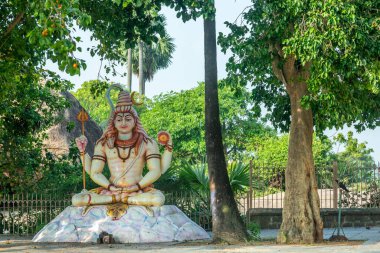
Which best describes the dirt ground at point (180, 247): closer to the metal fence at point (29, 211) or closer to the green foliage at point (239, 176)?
the metal fence at point (29, 211)

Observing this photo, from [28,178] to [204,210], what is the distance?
582 centimetres

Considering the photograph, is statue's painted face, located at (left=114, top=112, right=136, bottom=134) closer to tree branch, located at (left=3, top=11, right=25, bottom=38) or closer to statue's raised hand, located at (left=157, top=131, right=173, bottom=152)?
statue's raised hand, located at (left=157, top=131, right=173, bottom=152)

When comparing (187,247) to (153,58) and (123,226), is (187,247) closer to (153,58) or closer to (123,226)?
(123,226)

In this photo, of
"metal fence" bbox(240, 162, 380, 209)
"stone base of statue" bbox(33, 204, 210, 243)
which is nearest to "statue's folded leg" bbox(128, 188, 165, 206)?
"stone base of statue" bbox(33, 204, 210, 243)

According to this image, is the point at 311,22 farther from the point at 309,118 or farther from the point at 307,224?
the point at 307,224

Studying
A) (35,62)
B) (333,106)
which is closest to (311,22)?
(333,106)

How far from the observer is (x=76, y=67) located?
12.2 m

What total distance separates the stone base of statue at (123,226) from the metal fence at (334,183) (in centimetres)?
585

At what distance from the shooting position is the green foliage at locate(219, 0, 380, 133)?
53.7 ft

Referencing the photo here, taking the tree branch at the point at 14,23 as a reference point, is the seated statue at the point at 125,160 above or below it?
below

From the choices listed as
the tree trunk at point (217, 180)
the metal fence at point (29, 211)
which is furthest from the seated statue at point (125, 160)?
the metal fence at point (29, 211)

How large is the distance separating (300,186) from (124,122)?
4940 millimetres

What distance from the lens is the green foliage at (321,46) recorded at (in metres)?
16.4

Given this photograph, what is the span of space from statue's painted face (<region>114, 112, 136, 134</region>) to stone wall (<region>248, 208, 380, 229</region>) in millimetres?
6904
